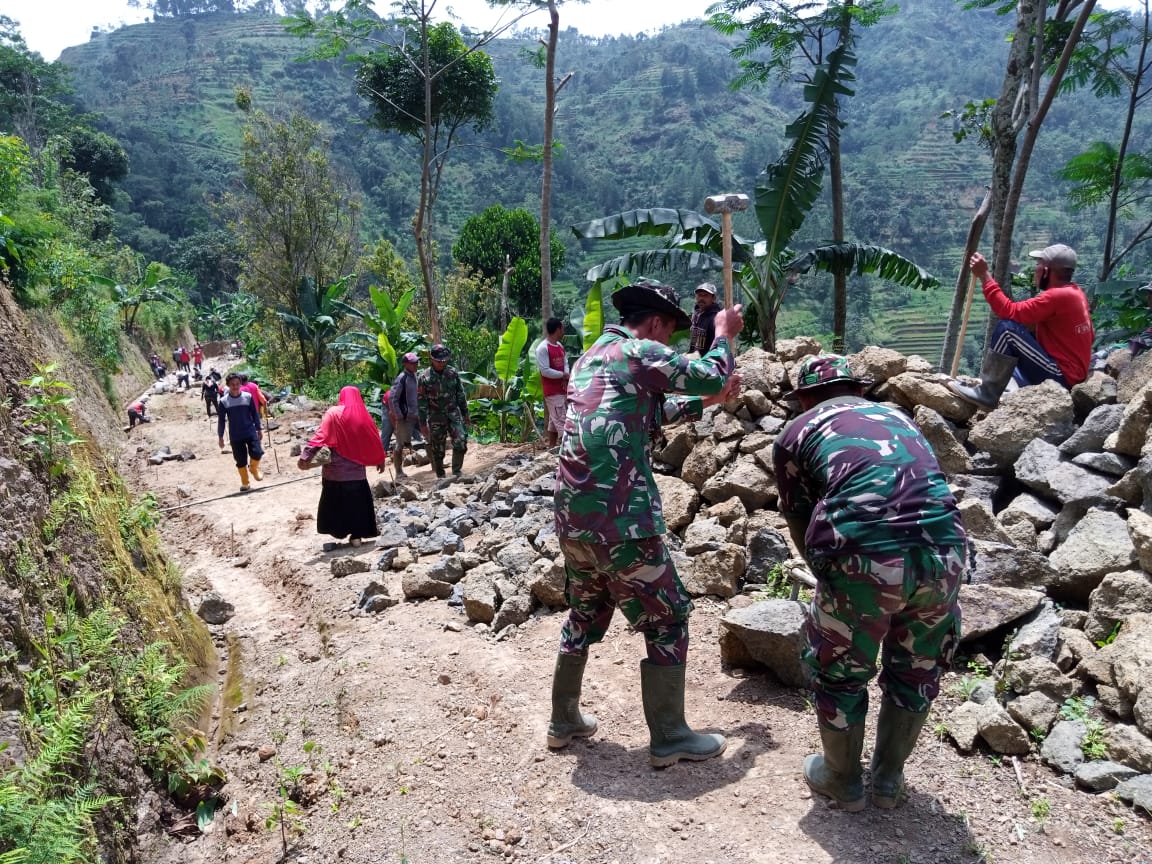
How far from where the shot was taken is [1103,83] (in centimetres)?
1346

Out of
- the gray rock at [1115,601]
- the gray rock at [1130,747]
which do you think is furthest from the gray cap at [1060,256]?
the gray rock at [1130,747]

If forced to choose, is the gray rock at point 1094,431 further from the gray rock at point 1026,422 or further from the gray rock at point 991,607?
the gray rock at point 991,607

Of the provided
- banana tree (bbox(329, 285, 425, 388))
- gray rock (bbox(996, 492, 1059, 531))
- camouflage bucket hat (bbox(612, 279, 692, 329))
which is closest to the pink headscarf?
camouflage bucket hat (bbox(612, 279, 692, 329))

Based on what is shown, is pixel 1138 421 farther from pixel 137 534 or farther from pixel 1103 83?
pixel 1103 83

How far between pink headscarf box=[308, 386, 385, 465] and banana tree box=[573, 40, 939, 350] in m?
4.13

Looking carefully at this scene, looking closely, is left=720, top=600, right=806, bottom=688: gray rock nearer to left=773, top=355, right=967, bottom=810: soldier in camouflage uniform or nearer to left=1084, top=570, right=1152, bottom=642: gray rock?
left=773, top=355, right=967, bottom=810: soldier in camouflage uniform

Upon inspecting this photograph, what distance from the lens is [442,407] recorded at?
899cm

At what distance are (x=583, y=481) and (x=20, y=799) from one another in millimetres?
2031

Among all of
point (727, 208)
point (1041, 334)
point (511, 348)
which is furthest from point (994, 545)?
point (511, 348)

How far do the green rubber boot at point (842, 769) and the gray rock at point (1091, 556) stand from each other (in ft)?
5.87

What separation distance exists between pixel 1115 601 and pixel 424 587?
12.9 feet

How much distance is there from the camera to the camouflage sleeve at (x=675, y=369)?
2885 millimetres

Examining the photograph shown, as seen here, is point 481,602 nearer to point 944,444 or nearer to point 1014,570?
point 1014,570

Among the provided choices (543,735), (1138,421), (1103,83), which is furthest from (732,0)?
(543,735)
